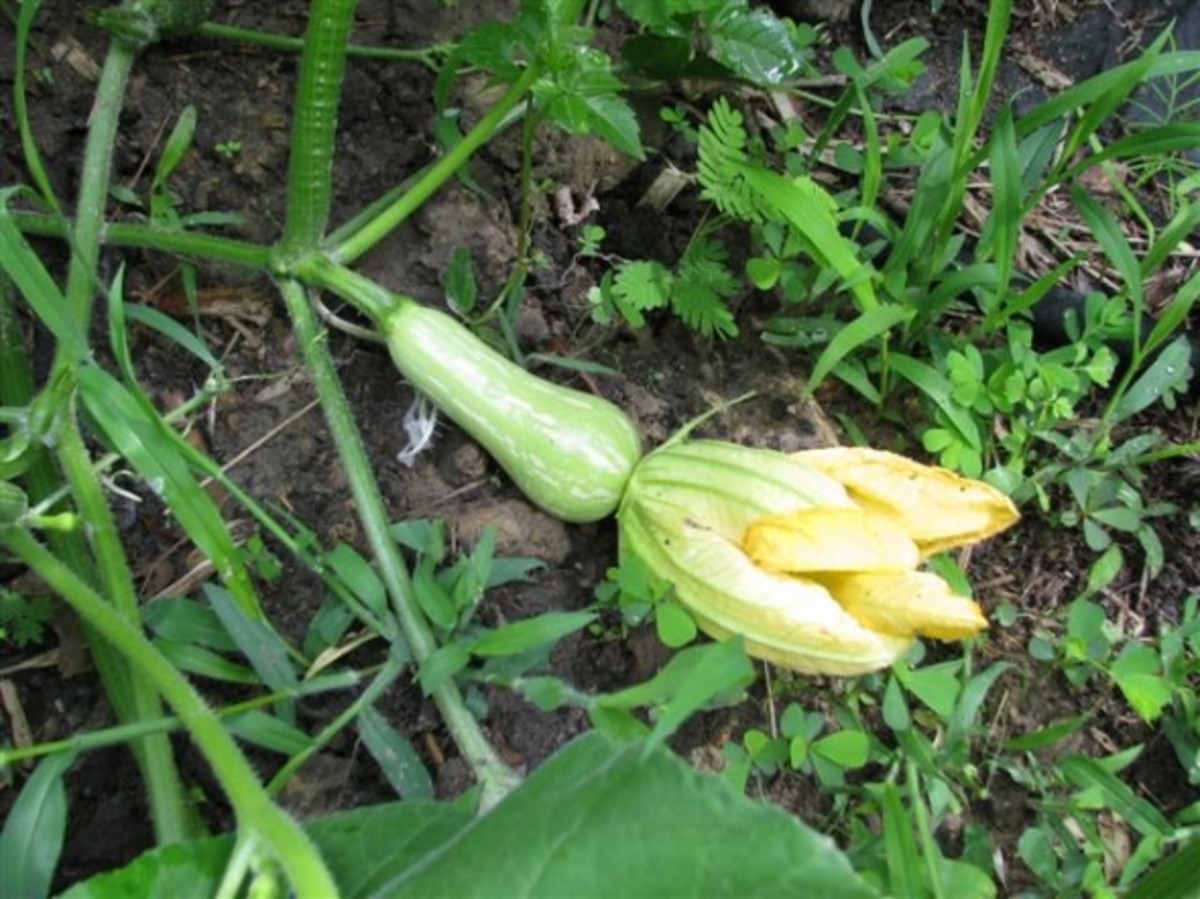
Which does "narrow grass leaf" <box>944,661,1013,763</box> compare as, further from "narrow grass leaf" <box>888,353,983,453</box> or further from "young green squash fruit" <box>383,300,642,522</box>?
"young green squash fruit" <box>383,300,642,522</box>

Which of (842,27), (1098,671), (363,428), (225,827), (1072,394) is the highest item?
(842,27)

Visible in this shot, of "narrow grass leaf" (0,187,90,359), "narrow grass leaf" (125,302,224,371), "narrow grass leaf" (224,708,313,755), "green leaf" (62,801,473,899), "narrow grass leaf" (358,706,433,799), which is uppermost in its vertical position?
"narrow grass leaf" (0,187,90,359)

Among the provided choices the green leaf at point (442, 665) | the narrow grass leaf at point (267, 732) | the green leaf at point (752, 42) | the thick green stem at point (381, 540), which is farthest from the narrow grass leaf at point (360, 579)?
the green leaf at point (752, 42)

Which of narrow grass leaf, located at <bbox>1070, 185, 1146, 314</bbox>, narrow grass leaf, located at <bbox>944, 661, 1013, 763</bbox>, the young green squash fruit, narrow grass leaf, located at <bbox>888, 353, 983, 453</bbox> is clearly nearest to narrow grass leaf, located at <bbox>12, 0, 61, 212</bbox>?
the young green squash fruit

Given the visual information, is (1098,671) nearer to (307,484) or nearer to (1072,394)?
(1072,394)

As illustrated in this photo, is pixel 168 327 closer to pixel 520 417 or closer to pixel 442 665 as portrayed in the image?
pixel 520 417

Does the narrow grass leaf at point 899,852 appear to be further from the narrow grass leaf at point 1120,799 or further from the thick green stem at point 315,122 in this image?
the thick green stem at point 315,122

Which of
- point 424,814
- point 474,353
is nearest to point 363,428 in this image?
point 474,353
